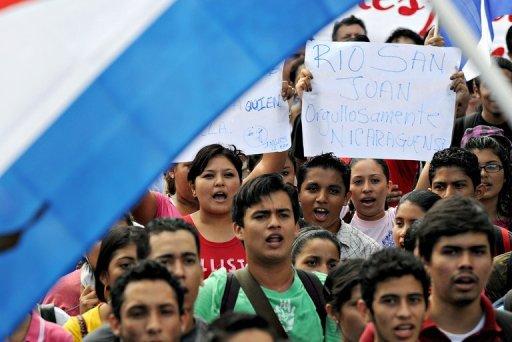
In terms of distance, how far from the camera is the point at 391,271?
19.1ft

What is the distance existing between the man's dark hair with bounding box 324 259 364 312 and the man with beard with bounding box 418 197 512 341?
2.16 feet

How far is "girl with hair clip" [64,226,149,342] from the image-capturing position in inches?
272

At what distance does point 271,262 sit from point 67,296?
75.0 inches


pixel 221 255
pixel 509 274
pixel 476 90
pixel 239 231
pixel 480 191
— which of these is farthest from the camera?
pixel 476 90

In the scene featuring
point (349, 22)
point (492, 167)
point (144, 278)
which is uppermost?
point (349, 22)

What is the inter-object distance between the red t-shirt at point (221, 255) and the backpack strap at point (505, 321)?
7.04 ft

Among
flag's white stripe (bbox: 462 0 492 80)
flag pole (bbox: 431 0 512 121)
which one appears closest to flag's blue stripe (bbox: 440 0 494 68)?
flag's white stripe (bbox: 462 0 492 80)

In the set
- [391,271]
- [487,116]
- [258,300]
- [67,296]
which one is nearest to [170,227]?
[258,300]

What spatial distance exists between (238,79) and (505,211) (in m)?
5.04

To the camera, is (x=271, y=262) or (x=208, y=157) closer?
(x=271, y=262)

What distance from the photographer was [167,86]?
4.25m

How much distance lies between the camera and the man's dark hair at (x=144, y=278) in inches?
223

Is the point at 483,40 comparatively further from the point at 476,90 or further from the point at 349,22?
the point at 349,22

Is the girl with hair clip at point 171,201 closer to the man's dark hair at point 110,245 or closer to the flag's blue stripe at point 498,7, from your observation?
the man's dark hair at point 110,245
